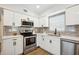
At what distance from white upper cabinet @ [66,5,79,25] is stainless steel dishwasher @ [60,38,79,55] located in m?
0.47

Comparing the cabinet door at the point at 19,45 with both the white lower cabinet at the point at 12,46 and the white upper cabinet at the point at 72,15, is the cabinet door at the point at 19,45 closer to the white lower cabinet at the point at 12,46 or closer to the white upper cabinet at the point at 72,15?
the white lower cabinet at the point at 12,46

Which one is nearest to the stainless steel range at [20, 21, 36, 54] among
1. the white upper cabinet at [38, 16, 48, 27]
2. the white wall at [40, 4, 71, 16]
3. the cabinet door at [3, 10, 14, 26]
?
the white upper cabinet at [38, 16, 48, 27]

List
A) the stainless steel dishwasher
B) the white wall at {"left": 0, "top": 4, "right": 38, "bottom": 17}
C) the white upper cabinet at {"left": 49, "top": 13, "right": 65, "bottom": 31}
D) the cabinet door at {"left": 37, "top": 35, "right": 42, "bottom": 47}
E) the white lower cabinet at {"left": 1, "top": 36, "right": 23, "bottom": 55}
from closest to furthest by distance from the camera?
the stainless steel dishwasher
the white lower cabinet at {"left": 1, "top": 36, "right": 23, "bottom": 55}
the white wall at {"left": 0, "top": 4, "right": 38, "bottom": 17}
the white upper cabinet at {"left": 49, "top": 13, "right": 65, "bottom": 31}
the cabinet door at {"left": 37, "top": 35, "right": 42, "bottom": 47}

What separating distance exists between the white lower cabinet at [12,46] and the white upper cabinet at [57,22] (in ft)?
3.55

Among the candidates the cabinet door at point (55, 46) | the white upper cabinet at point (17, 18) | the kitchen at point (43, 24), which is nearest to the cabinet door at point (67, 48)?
the kitchen at point (43, 24)

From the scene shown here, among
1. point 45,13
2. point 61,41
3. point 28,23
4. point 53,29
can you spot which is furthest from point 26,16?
point 61,41

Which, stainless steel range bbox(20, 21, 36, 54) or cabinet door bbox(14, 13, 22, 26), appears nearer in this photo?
cabinet door bbox(14, 13, 22, 26)

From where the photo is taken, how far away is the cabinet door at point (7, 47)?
71.9 inches

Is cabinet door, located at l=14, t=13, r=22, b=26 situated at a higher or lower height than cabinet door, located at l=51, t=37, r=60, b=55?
higher

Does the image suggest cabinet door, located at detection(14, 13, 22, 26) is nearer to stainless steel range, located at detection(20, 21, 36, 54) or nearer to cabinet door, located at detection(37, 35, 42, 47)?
stainless steel range, located at detection(20, 21, 36, 54)

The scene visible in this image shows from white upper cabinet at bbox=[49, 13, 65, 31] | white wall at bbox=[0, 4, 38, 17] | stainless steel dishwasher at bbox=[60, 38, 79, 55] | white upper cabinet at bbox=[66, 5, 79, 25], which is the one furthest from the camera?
white upper cabinet at bbox=[49, 13, 65, 31]

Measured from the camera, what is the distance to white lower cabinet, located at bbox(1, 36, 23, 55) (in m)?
1.85

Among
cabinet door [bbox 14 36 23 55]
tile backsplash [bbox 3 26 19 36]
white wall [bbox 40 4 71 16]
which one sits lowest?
cabinet door [bbox 14 36 23 55]
